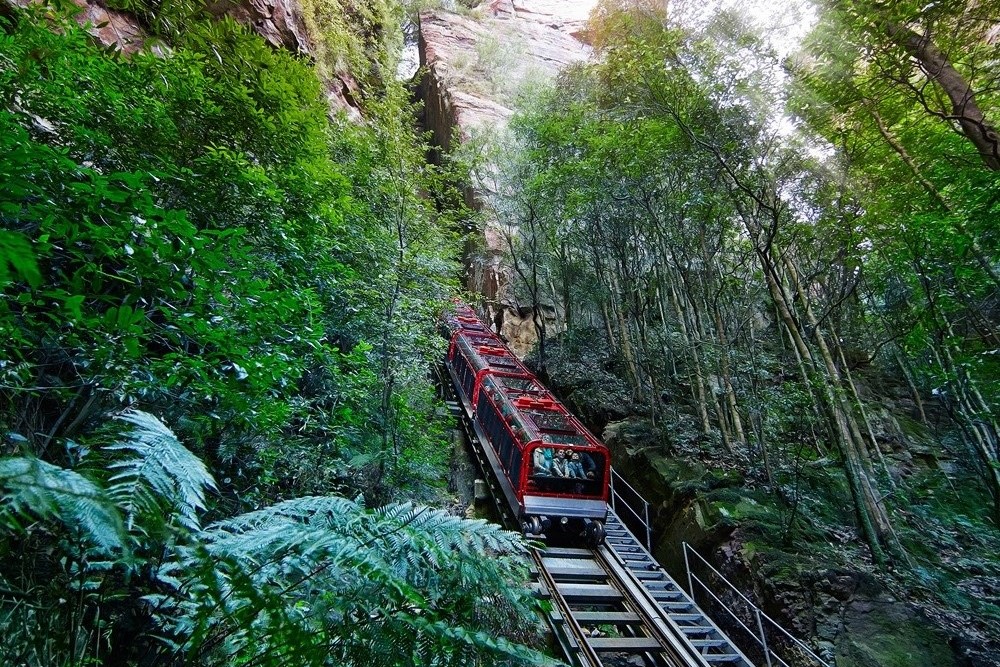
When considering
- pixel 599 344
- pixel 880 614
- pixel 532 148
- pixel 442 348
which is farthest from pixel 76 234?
pixel 599 344

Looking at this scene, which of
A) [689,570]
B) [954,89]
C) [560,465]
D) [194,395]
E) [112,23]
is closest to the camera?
[194,395]

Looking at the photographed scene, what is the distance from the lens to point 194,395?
3514mm

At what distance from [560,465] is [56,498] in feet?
25.7

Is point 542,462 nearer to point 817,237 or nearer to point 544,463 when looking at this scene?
point 544,463

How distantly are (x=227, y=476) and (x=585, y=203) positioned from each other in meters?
10.5

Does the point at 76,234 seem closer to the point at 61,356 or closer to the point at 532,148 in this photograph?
the point at 61,356

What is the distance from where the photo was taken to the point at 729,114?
362 inches

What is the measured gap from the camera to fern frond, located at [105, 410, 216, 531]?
1670mm

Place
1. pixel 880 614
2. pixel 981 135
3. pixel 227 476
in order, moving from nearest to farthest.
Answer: pixel 227 476 → pixel 981 135 → pixel 880 614

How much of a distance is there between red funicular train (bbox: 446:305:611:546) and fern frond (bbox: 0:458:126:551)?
7.41m

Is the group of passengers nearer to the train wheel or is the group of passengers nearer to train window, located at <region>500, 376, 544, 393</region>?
the train wheel

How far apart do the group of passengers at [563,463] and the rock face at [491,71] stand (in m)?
11.2

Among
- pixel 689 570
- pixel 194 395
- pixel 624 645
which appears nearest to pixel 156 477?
pixel 194 395

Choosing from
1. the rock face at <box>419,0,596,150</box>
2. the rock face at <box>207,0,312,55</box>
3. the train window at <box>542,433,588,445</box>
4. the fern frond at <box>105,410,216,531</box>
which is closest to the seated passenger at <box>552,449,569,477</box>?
the train window at <box>542,433,588,445</box>
